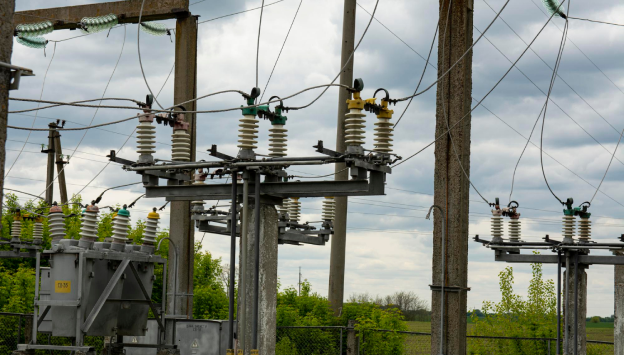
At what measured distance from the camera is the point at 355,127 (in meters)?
8.84

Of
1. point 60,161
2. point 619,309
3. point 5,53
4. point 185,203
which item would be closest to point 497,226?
point 619,309

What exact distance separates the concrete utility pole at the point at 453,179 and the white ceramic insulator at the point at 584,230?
13.2ft

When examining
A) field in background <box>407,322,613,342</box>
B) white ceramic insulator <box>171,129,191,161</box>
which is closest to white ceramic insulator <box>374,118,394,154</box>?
white ceramic insulator <box>171,129,191,161</box>

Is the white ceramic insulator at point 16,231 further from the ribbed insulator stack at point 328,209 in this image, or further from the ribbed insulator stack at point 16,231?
the ribbed insulator stack at point 328,209

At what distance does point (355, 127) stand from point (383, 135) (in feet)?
1.29

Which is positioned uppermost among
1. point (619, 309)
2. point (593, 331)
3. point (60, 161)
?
point (60, 161)

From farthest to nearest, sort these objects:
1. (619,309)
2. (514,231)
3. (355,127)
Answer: (619,309), (514,231), (355,127)

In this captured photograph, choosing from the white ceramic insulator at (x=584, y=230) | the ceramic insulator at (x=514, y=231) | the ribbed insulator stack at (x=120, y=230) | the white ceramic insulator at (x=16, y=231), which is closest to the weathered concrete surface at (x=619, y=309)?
the white ceramic insulator at (x=584, y=230)

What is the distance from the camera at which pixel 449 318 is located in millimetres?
10297

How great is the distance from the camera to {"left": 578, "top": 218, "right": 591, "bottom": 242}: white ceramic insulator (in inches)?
535

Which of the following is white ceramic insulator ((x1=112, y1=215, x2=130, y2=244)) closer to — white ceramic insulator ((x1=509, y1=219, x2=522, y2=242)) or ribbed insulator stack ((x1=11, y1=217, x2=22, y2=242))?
white ceramic insulator ((x1=509, y1=219, x2=522, y2=242))

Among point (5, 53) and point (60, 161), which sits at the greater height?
point (60, 161)

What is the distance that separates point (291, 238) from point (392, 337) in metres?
6.95

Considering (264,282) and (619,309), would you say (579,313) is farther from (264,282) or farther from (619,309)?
(264,282)
